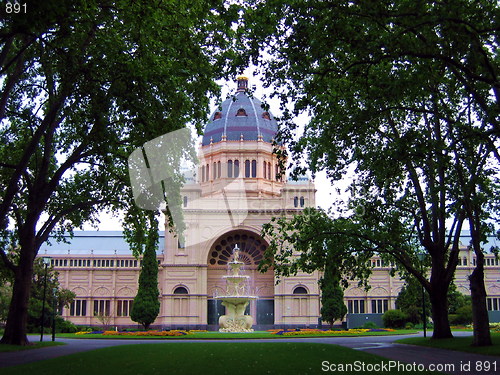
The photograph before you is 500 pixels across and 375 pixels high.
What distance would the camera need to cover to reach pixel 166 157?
2622 cm

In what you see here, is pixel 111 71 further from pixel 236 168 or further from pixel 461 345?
pixel 236 168

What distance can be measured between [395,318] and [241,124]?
3251cm

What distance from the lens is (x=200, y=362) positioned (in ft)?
52.0

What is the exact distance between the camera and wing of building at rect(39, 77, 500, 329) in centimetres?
6731

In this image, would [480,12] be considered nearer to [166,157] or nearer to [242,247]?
[166,157]

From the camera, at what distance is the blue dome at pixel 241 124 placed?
254 ft

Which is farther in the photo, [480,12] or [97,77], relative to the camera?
[97,77]

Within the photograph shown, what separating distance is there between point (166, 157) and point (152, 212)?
12.6ft

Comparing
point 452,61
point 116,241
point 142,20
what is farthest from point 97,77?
point 116,241

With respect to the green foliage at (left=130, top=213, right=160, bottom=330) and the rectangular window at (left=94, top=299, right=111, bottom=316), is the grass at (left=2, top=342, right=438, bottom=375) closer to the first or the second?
the green foliage at (left=130, top=213, right=160, bottom=330)

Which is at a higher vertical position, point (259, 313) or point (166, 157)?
point (166, 157)

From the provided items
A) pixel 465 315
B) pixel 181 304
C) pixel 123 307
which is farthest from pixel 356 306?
pixel 123 307

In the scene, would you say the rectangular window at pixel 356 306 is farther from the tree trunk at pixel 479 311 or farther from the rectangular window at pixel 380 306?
the tree trunk at pixel 479 311

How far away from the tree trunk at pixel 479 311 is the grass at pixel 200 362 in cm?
659
